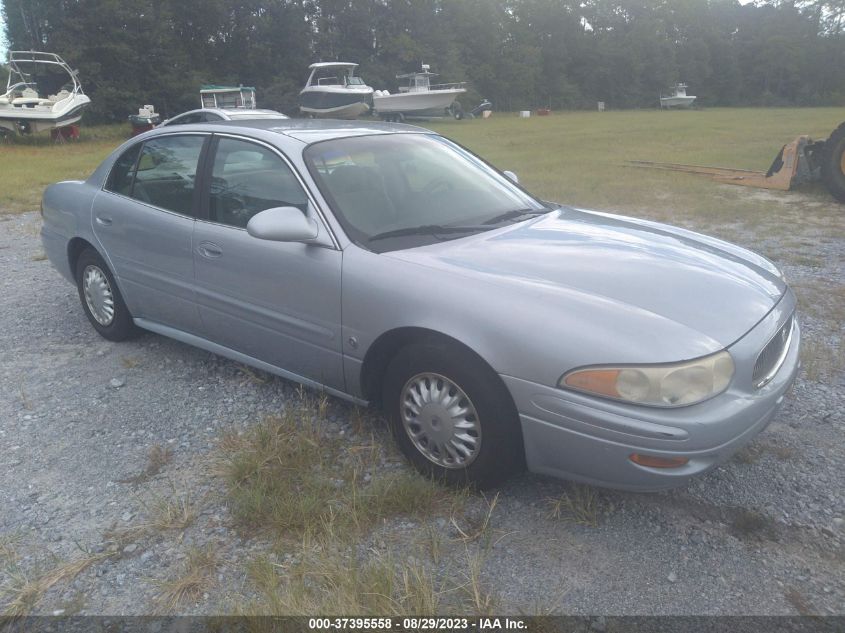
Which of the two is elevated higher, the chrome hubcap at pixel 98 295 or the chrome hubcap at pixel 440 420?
the chrome hubcap at pixel 440 420

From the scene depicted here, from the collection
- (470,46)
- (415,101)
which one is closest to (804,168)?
(415,101)

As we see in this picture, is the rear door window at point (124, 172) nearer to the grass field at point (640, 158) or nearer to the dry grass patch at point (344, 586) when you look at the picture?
the dry grass patch at point (344, 586)

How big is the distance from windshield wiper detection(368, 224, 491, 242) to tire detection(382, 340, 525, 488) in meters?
0.59

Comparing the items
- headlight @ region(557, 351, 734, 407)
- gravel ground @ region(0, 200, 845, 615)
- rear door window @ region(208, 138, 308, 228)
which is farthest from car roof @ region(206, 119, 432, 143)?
headlight @ region(557, 351, 734, 407)

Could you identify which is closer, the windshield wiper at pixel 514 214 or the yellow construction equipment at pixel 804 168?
the windshield wiper at pixel 514 214

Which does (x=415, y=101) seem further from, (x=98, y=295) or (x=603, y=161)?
A: (x=98, y=295)

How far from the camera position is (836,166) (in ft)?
31.0

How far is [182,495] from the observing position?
2.96m

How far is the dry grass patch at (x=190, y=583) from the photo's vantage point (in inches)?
92.4

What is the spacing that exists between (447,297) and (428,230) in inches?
25.2

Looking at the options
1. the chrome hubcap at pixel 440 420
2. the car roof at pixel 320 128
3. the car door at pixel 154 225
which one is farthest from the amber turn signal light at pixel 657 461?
the car door at pixel 154 225

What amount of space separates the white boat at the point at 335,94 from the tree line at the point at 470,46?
616cm

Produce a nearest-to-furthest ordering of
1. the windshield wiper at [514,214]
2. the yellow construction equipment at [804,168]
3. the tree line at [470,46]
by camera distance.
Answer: the windshield wiper at [514,214], the yellow construction equipment at [804,168], the tree line at [470,46]

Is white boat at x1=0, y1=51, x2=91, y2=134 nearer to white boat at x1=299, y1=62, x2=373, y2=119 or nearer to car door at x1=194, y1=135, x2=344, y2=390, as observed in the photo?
white boat at x1=299, y1=62, x2=373, y2=119
